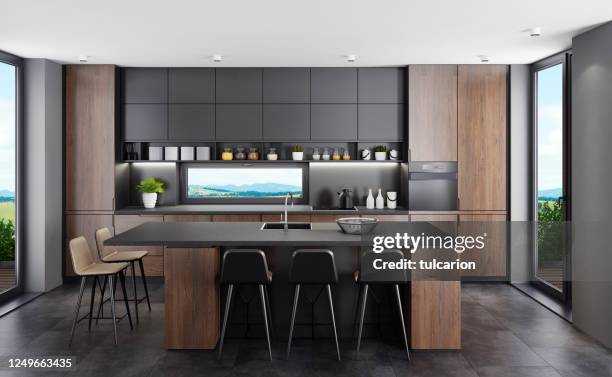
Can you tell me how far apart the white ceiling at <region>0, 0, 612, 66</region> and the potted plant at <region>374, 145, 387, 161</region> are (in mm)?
1097

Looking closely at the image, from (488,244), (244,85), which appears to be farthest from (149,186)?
(488,244)

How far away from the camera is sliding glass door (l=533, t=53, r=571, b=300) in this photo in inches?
213

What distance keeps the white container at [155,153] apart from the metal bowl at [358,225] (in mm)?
3389

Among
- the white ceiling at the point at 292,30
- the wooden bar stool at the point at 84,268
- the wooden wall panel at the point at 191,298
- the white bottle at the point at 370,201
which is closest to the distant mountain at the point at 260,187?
the white bottle at the point at 370,201

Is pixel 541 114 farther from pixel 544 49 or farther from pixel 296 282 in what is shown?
pixel 296 282

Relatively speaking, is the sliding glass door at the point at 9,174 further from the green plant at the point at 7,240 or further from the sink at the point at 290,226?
the sink at the point at 290,226

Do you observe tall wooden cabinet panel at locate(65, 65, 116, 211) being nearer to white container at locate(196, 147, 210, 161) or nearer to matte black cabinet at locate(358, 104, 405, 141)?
white container at locate(196, 147, 210, 161)

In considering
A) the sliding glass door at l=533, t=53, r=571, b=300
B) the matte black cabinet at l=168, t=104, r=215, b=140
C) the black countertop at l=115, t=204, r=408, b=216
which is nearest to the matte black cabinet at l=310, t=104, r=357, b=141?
the black countertop at l=115, t=204, r=408, b=216

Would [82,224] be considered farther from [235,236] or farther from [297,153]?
[235,236]

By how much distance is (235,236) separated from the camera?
396 centimetres

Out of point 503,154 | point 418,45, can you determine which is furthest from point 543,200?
point 418,45

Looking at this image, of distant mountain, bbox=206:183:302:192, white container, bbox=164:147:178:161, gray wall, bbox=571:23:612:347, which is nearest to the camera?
gray wall, bbox=571:23:612:347

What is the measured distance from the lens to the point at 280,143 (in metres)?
6.77

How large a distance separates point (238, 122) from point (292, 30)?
199 cm
